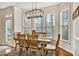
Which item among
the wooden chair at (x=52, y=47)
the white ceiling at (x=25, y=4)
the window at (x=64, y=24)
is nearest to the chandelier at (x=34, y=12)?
the white ceiling at (x=25, y=4)

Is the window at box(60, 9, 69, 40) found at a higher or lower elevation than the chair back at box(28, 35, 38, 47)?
higher

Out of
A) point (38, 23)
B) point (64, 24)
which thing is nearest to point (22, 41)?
point (38, 23)

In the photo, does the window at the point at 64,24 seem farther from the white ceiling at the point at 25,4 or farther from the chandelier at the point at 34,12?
the chandelier at the point at 34,12

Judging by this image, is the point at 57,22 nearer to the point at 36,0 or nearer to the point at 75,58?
the point at 36,0

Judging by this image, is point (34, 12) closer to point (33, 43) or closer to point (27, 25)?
point (27, 25)

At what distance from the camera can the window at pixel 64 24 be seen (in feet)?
5.97

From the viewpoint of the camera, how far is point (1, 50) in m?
1.87

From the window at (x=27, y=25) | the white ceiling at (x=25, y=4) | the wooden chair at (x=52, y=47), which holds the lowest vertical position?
the wooden chair at (x=52, y=47)

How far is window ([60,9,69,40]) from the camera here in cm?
182

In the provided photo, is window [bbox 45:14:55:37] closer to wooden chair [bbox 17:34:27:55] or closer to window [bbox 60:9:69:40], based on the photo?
window [bbox 60:9:69:40]

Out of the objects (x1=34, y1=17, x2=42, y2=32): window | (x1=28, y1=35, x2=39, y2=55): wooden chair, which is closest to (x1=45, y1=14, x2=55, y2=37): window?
(x1=34, y1=17, x2=42, y2=32): window

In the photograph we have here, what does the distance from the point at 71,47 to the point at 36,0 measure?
2.91 feet

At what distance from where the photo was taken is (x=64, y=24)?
6.01ft

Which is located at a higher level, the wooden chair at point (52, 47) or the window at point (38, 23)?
the window at point (38, 23)
